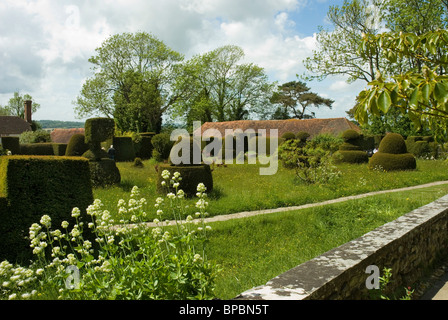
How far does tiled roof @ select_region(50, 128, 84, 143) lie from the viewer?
40606 millimetres

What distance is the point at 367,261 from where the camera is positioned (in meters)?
3.15

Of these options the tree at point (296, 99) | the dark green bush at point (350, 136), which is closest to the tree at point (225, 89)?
the tree at point (296, 99)

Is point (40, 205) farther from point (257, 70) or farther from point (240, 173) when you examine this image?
point (257, 70)

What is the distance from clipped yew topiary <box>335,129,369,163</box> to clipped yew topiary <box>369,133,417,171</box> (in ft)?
8.42

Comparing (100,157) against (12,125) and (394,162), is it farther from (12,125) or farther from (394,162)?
(12,125)

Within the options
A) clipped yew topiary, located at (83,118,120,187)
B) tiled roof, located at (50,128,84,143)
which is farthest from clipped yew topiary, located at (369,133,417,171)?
tiled roof, located at (50,128,84,143)

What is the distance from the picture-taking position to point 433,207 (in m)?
5.58

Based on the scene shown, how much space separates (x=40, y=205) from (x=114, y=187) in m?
6.13

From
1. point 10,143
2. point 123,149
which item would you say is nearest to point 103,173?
point 10,143

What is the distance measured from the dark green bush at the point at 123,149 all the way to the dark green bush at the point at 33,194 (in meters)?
17.7

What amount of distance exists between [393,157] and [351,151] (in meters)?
3.88

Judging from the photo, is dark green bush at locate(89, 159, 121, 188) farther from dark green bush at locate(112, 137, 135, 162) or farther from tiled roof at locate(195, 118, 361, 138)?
tiled roof at locate(195, 118, 361, 138)

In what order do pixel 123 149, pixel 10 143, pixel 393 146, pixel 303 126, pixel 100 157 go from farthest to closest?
pixel 303 126, pixel 123 149, pixel 10 143, pixel 393 146, pixel 100 157
